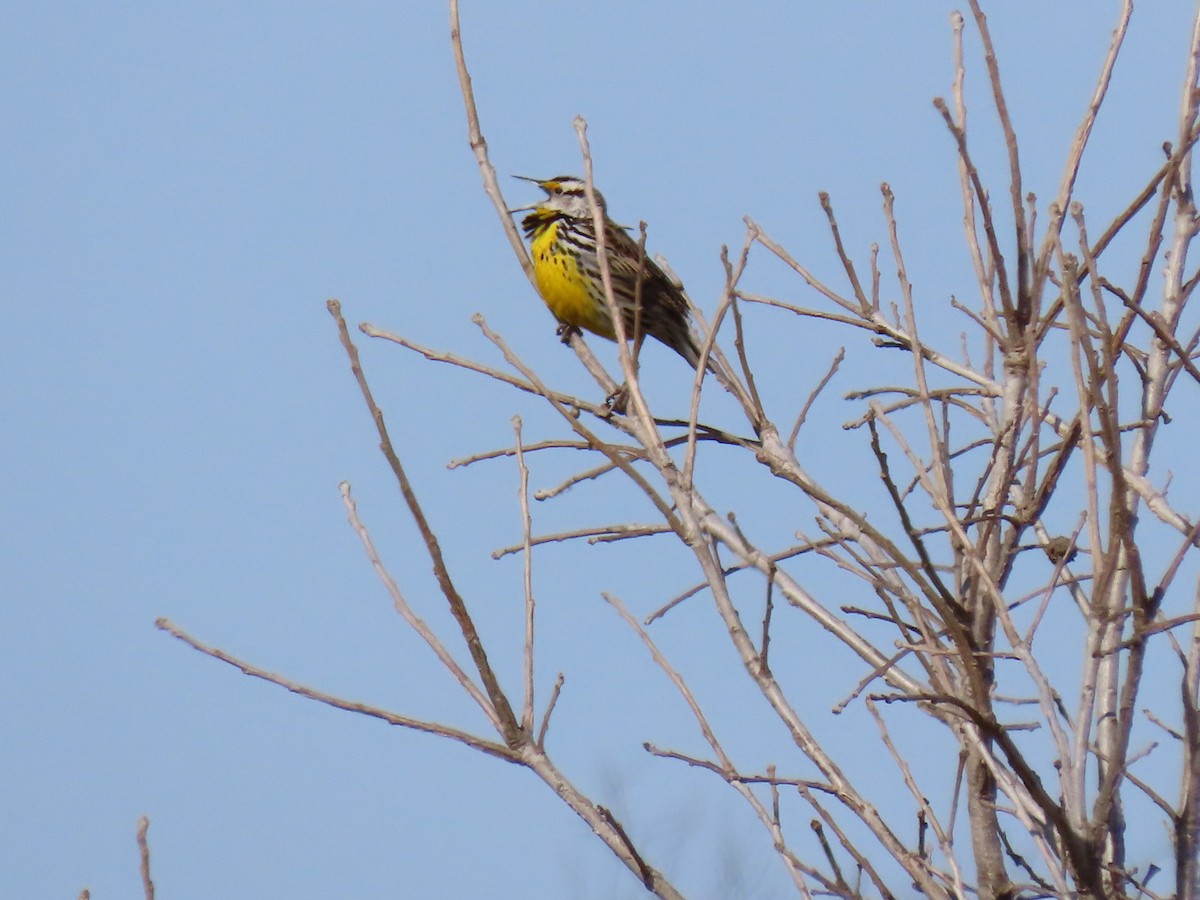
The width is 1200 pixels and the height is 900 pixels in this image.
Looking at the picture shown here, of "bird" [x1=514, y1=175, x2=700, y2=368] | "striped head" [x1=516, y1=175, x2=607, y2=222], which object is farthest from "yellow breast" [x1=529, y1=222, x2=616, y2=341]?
"striped head" [x1=516, y1=175, x2=607, y2=222]

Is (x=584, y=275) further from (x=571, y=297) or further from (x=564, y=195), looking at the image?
(x=564, y=195)

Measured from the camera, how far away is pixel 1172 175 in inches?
113

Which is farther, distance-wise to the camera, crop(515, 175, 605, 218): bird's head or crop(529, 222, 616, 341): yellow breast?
crop(515, 175, 605, 218): bird's head

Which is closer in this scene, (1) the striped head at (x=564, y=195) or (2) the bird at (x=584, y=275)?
(2) the bird at (x=584, y=275)

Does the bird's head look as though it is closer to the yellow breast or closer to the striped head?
the striped head

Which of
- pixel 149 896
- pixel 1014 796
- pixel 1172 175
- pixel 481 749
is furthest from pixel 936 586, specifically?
pixel 149 896

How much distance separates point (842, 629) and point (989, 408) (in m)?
1.16

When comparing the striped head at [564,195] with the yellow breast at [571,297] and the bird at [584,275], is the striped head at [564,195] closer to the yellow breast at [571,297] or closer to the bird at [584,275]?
the bird at [584,275]

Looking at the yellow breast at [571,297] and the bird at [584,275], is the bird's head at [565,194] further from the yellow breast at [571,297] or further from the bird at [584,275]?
the yellow breast at [571,297]

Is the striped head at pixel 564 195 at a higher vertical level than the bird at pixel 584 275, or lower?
higher

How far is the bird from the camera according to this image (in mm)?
7156

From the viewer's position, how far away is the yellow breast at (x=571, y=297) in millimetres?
7125

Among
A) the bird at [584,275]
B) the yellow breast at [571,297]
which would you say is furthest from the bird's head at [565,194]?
the yellow breast at [571,297]

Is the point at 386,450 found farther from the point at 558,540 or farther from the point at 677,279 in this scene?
the point at 677,279
